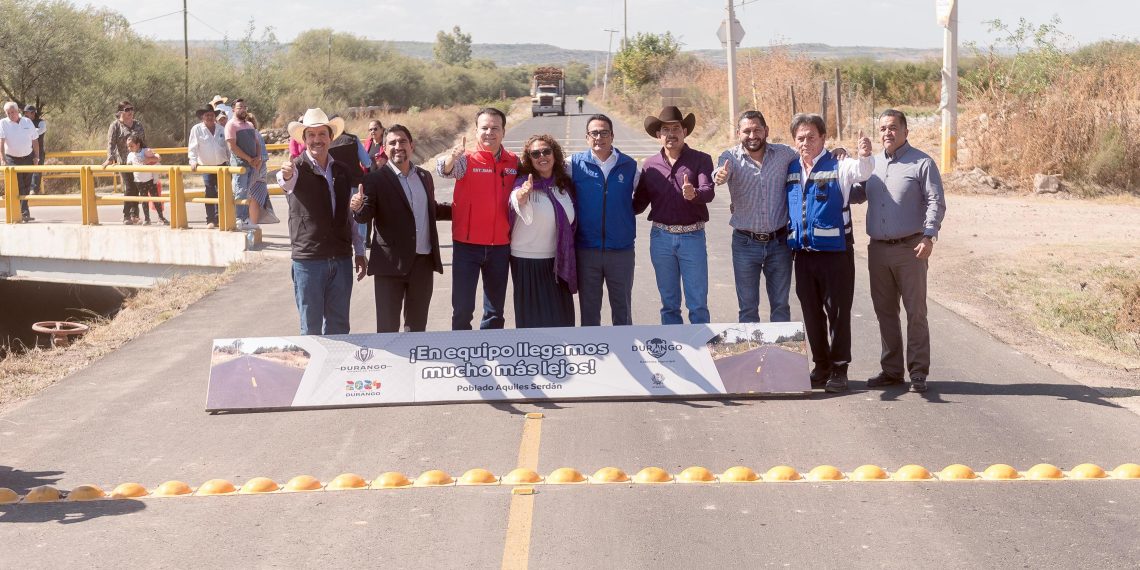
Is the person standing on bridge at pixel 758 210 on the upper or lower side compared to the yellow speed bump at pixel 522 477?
upper

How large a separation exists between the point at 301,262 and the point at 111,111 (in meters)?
36.0

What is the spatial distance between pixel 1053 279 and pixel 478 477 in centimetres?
938

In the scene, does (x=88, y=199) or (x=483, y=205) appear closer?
(x=483, y=205)

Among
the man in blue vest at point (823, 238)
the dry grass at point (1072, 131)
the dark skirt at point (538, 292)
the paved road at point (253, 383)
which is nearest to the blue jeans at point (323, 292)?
the paved road at point (253, 383)

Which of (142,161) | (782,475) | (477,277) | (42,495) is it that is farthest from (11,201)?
(782,475)

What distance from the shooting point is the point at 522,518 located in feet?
19.2

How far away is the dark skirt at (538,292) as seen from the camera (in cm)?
845

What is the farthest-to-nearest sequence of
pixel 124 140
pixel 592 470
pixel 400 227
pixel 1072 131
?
pixel 1072 131 < pixel 124 140 < pixel 400 227 < pixel 592 470

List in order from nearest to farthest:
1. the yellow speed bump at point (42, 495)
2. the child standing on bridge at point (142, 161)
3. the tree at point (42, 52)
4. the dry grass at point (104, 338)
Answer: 1. the yellow speed bump at point (42, 495)
2. the dry grass at point (104, 338)
3. the child standing on bridge at point (142, 161)
4. the tree at point (42, 52)

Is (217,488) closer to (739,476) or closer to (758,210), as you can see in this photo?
(739,476)

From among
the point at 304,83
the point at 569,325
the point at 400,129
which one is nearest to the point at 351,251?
the point at 400,129

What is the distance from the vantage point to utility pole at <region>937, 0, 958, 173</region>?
81.0ft

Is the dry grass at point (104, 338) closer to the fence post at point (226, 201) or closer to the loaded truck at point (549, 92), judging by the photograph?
the fence post at point (226, 201)

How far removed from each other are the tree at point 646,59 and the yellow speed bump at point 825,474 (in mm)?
73925
